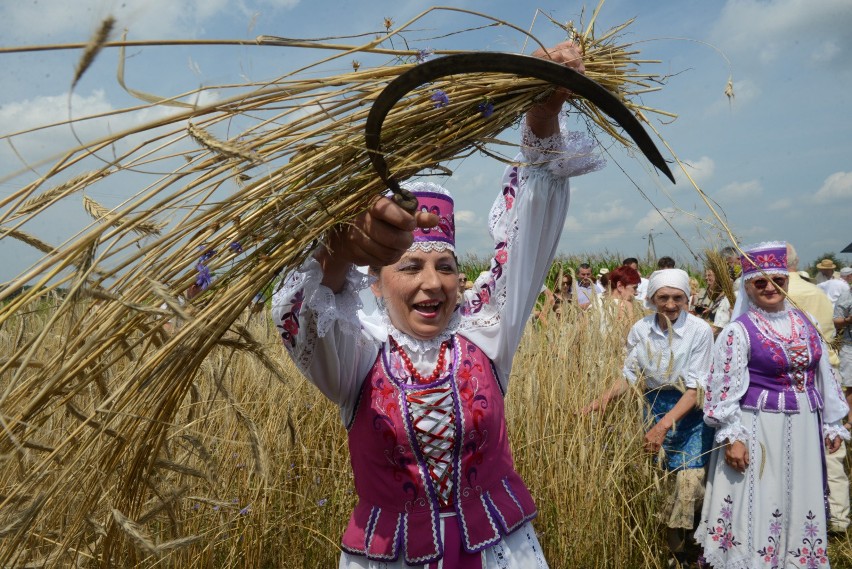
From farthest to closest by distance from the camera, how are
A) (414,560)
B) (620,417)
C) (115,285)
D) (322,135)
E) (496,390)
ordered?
(620,417), (496,390), (414,560), (322,135), (115,285)

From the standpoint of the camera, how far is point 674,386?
4.30m

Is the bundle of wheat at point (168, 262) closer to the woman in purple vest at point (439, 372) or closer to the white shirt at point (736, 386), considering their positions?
the woman in purple vest at point (439, 372)

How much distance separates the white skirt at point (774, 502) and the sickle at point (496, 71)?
3.12 m

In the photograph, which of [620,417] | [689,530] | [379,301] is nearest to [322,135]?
[379,301]

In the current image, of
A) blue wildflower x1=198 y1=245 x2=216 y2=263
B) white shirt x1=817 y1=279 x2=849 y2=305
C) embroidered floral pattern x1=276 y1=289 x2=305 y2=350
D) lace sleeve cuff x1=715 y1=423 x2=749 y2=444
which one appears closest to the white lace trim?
lace sleeve cuff x1=715 y1=423 x2=749 y2=444

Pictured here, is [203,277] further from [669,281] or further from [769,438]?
[669,281]

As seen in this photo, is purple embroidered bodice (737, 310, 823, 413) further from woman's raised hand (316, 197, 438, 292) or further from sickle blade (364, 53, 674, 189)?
woman's raised hand (316, 197, 438, 292)

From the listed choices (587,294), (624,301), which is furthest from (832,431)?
(587,294)

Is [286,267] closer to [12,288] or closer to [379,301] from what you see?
[12,288]

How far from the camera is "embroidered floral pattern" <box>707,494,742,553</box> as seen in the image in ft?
13.3

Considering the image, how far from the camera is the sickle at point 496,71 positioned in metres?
1.25

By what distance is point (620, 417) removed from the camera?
157 inches

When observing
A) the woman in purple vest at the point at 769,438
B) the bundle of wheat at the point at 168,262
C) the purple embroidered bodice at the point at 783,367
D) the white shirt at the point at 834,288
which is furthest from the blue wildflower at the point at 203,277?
the white shirt at the point at 834,288

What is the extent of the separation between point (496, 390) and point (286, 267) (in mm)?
855
